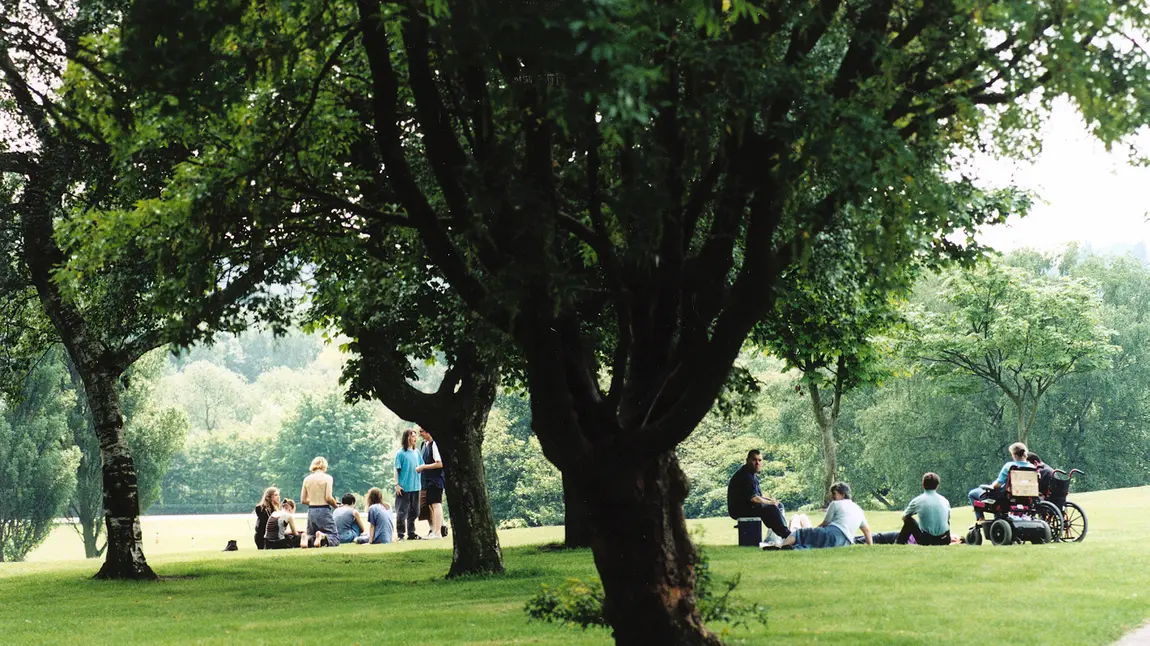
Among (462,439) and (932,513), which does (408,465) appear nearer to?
(462,439)

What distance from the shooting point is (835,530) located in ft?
67.6

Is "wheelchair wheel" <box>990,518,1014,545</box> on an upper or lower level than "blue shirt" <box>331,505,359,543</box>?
lower

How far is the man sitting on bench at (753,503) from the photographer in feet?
69.4

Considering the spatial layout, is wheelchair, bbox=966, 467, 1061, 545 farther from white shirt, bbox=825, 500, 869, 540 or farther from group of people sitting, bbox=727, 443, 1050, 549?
white shirt, bbox=825, 500, 869, 540

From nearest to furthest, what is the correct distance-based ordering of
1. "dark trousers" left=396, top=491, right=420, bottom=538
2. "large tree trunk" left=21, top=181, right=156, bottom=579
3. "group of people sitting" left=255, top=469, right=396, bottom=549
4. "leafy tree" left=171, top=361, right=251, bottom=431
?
"large tree trunk" left=21, top=181, right=156, bottom=579 → "group of people sitting" left=255, top=469, right=396, bottom=549 → "dark trousers" left=396, top=491, right=420, bottom=538 → "leafy tree" left=171, top=361, right=251, bottom=431

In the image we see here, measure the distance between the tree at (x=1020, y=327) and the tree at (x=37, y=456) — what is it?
35.3 m

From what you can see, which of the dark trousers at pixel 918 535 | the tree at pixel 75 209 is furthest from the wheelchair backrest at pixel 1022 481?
the tree at pixel 75 209

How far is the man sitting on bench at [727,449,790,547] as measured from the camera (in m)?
21.1

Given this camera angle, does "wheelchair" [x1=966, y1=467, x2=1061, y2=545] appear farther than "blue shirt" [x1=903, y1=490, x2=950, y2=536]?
No

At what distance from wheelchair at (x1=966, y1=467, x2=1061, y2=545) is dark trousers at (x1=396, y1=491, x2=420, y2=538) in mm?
11604

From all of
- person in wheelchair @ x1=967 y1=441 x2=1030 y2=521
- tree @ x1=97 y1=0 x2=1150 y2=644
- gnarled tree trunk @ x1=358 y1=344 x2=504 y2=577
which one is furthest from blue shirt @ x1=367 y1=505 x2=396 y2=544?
tree @ x1=97 y1=0 x2=1150 y2=644

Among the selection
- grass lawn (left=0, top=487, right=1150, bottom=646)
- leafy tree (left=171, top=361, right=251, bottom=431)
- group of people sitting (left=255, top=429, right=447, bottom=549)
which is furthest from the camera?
leafy tree (left=171, top=361, right=251, bottom=431)

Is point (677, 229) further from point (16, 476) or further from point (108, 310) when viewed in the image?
point (16, 476)

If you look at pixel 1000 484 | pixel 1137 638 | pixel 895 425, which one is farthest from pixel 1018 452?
pixel 895 425
